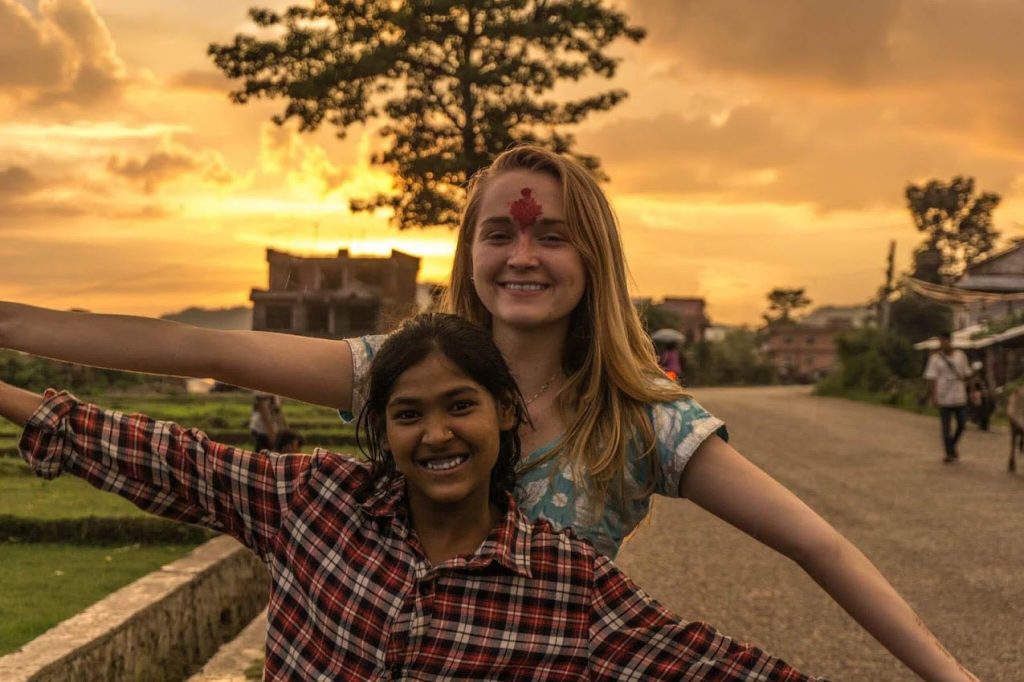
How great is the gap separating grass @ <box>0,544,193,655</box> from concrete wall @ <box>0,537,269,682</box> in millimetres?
334

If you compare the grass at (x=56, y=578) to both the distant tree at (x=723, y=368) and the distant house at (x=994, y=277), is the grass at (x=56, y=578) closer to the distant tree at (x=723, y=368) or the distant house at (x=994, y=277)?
the distant house at (x=994, y=277)

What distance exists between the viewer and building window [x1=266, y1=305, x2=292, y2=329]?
5613 millimetres

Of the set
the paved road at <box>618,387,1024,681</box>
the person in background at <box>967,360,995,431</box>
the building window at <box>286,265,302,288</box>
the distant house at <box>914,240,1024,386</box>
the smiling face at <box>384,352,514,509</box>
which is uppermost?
the distant house at <box>914,240,1024,386</box>

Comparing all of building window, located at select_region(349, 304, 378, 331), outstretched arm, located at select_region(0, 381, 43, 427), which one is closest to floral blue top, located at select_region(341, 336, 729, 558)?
outstretched arm, located at select_region(0, 381, 43, 427)

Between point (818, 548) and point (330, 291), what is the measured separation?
22.2 feet

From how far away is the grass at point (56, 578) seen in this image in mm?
5227

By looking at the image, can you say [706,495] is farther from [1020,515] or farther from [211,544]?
[1020,515]

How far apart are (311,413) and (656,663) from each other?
17.1 m

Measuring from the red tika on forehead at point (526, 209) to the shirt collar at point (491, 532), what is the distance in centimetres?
58

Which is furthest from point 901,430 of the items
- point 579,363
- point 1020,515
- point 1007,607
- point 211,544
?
point 579,363

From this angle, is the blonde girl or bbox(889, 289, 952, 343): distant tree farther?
bbox(889, 289, 952, 343): distant tree

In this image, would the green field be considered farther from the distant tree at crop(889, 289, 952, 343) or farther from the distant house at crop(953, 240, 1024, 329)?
the distant tree at crop(889, 289, 952, 343)

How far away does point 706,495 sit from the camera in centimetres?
238

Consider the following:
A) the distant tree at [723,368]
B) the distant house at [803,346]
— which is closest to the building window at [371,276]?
the distant tree at [723,368]
